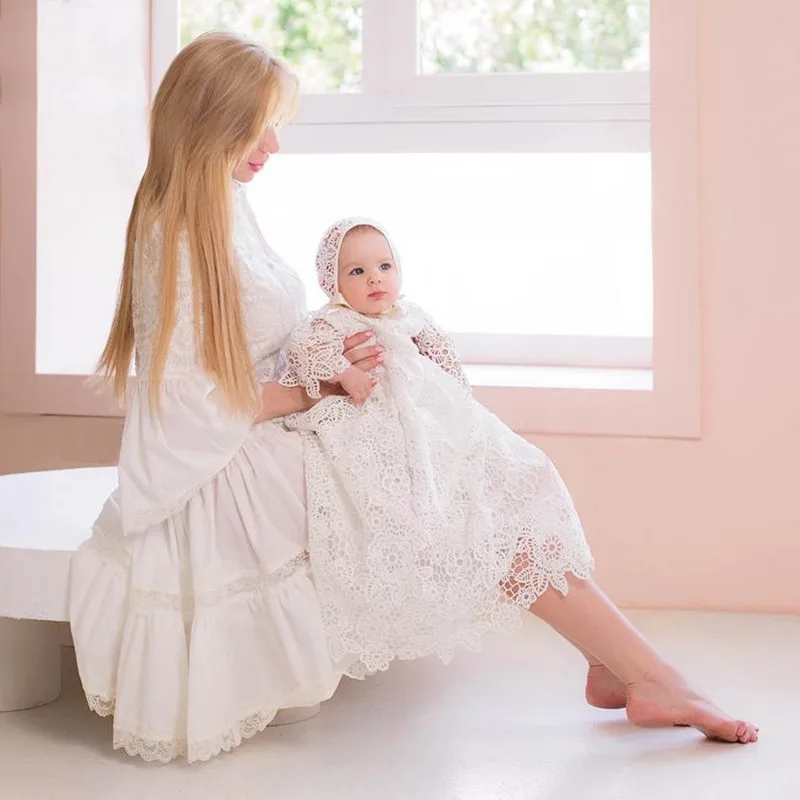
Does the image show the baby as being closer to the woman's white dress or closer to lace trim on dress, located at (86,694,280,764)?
the woman's white dress

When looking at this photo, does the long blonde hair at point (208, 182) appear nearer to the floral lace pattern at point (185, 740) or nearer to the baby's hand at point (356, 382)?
the baby's hand at point (356, 382)

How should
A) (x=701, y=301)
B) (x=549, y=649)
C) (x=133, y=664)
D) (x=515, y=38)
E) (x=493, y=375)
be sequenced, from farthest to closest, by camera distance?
(x=515, y=38), (x=493, y=375), (x=701, y=301), (x=549, y=649), (x=133, y=664)

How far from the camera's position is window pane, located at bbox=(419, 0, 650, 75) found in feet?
11.0

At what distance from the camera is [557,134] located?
133 inches

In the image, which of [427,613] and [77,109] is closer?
[427,613]

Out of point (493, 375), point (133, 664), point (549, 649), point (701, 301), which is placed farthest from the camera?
point (493, 375)

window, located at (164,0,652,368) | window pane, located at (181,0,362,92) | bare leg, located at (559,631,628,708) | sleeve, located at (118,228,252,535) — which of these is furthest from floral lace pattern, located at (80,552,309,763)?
window pane, located at (181,0,362,92)

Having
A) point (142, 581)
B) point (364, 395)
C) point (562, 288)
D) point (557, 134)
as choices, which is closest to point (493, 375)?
point (562, 288)

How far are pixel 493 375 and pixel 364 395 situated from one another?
3.77 ft

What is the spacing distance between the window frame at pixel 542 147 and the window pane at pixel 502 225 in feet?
0.34

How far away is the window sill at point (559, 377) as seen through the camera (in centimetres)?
304

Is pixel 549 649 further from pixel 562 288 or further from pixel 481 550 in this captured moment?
pixel 562 288

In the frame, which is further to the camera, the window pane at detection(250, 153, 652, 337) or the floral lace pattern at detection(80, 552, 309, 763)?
the window pane at detection(250, 153, 652, 337)

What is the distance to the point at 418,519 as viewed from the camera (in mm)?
2006
